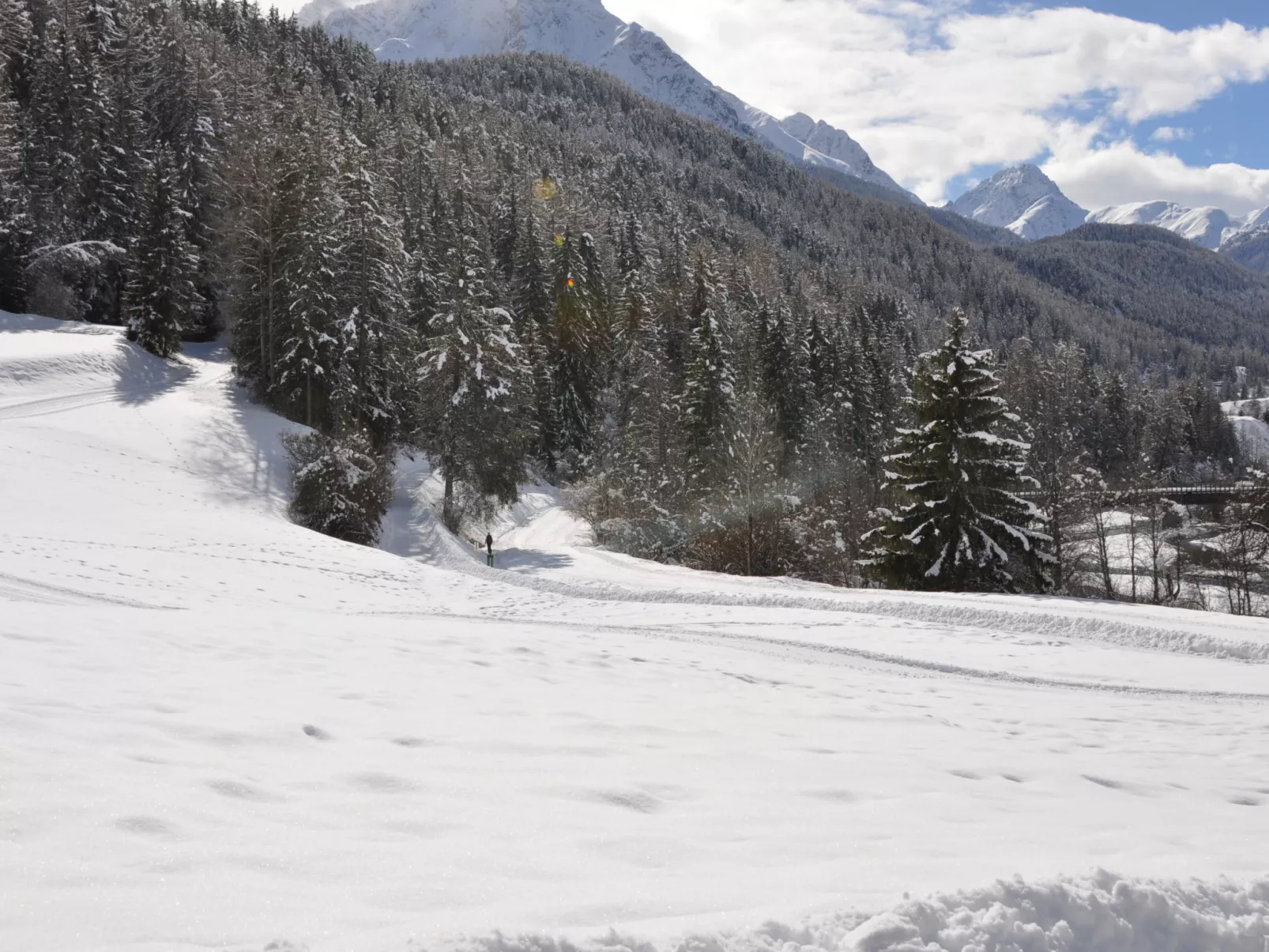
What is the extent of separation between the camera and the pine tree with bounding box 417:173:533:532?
109ft

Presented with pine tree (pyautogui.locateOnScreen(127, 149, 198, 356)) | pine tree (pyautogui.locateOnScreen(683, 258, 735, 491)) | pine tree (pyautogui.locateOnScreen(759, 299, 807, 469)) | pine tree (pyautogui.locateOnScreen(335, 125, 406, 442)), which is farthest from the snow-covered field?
pine tree (pyautogui.locateOnScreen(759, 299, 807, 469))

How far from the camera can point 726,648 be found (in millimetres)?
A: 12406


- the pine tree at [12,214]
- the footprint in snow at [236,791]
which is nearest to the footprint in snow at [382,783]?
the footprint in snow at [236,791]

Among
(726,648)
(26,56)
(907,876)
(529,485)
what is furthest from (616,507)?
(26,56)

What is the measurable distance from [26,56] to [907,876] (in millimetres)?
71663

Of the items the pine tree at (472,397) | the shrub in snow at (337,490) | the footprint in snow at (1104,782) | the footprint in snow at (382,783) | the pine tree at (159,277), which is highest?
the pine tree at (159,277)

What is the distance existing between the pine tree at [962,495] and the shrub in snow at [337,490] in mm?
17848

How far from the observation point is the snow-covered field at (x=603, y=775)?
3141mm

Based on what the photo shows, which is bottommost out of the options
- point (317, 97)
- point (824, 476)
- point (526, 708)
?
point (526, 708)

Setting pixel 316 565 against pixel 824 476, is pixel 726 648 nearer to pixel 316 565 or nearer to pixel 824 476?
pixel 316 565

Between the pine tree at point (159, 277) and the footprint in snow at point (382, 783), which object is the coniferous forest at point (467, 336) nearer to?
the pine tree at point (159, 277)

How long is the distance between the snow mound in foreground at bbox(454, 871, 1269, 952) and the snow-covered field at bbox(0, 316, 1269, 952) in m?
0.01

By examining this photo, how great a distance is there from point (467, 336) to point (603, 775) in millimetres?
30441

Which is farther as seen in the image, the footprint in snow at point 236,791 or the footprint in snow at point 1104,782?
the footprint in snow at point 1104,782
